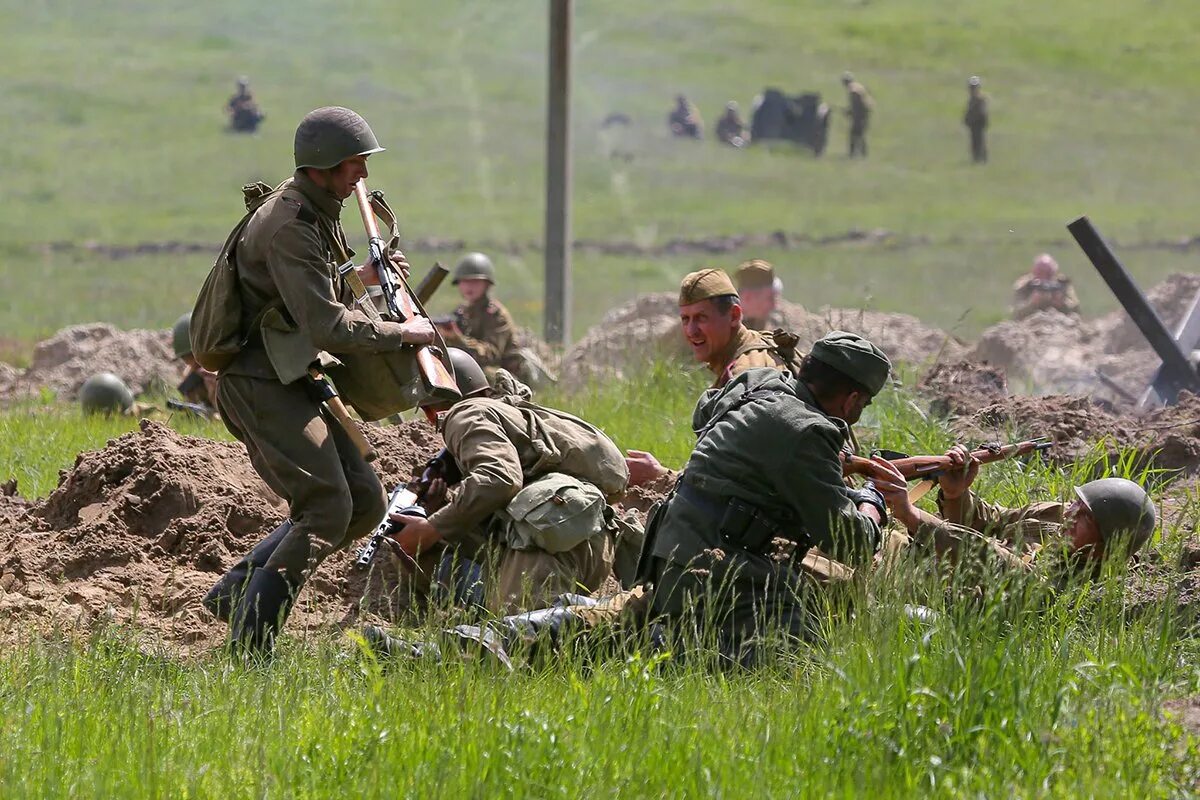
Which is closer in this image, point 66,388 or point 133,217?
point 66,388

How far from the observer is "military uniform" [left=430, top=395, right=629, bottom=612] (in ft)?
23.8

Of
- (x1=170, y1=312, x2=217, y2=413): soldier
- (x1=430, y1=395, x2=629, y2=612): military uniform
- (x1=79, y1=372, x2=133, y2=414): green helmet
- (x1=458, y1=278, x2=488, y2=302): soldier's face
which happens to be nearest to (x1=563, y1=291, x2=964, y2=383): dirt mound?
(x1=458, y1=278, x2=488, y2=302): soldier's face

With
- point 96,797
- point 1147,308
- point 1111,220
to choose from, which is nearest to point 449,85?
point 1111,220

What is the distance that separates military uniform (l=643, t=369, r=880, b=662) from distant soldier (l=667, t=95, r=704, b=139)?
35.9m

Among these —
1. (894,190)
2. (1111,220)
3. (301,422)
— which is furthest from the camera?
(894,190)

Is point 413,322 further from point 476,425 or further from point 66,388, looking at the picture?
point 66,388

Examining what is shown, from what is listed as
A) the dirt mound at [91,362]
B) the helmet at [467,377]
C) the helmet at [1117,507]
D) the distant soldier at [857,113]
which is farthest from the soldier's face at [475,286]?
the distant soldier at [857,113]

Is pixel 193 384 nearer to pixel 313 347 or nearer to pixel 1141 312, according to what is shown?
pixel 313 347

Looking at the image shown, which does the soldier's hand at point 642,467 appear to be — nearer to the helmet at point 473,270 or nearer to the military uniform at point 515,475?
the military uniform at point 515,475

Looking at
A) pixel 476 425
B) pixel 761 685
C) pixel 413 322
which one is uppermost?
pixel 413 322

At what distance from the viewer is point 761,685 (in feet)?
19.9

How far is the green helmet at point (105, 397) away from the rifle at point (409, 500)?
579 centimetres

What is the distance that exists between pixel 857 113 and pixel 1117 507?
33.8 metres

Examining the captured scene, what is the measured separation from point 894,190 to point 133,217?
51.4 ft
